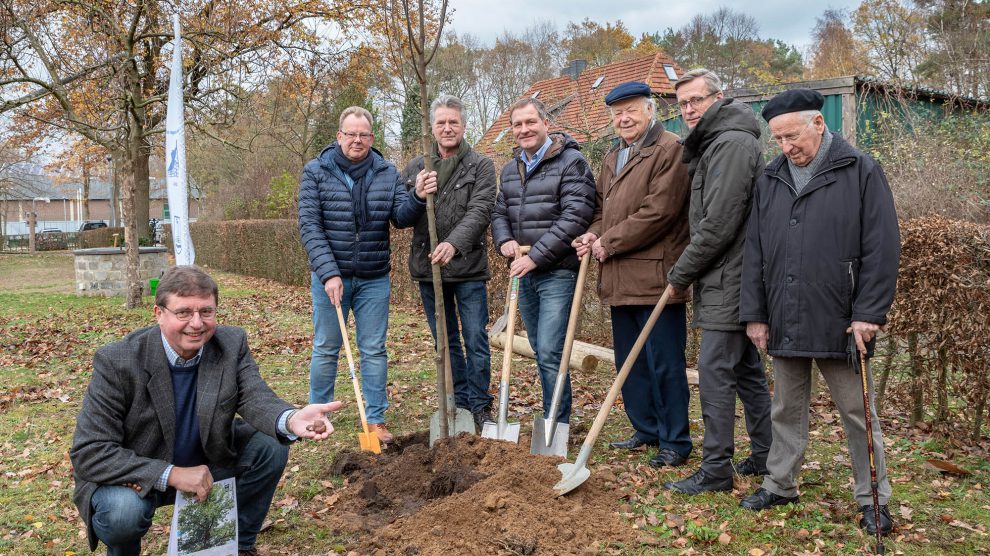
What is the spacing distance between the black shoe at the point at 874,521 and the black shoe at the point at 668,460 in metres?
1.15

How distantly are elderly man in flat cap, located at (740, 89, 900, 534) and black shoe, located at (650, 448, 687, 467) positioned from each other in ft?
2.72

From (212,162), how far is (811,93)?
31.9 m

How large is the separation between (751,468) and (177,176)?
542 cm

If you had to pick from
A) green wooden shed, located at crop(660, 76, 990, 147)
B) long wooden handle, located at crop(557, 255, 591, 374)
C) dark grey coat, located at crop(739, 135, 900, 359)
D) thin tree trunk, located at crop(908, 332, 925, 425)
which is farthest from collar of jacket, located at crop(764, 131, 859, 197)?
green wooden shed, located at crop(660, 76, 990, 147)

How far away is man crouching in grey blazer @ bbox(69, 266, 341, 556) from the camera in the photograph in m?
2.92

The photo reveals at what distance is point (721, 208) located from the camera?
12.6 feet

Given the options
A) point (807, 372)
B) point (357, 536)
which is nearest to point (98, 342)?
point (357, 536)

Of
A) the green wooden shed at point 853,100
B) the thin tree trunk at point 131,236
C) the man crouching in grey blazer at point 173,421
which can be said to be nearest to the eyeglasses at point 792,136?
the man crouching in grey blazer at point 173,421

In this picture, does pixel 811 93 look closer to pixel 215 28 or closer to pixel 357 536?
pixel 357 536

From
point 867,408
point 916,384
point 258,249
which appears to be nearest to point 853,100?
point 916,384

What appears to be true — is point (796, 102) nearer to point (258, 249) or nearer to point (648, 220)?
point (648, 220)

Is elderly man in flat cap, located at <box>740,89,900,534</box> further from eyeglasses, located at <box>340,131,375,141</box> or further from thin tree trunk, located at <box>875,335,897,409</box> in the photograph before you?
eyeglasses, located at <box>340,131,375,141</box>

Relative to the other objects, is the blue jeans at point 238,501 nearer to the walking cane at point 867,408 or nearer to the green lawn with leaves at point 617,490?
the green lawn with leaves at point 617,490

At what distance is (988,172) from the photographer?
7.57m
